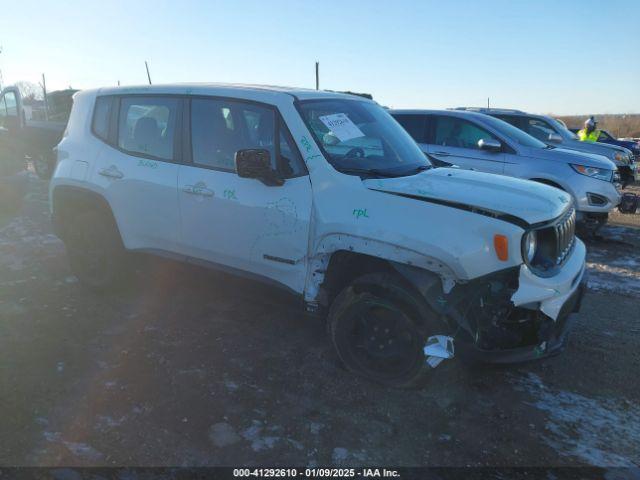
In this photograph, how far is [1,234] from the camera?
7.07 m

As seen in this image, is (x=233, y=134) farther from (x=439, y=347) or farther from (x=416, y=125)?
(x=416, y=125)

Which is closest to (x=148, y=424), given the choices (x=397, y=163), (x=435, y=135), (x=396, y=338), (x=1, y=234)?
(x=396, y=338)

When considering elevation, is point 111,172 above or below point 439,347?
above

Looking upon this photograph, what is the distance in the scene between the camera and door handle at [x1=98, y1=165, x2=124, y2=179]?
Result: 4.34 m

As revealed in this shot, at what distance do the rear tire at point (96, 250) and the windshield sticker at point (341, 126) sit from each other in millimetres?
2247

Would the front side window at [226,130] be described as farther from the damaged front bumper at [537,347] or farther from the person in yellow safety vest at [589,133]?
the person in yellow safety vest at [589,133]

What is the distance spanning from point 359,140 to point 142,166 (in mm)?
1872

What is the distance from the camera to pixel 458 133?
25.5ft

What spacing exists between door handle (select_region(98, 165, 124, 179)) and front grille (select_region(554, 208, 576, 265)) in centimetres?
349

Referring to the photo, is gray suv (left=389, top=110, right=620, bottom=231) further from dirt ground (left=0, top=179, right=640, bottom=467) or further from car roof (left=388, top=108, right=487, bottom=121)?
dirt ground (left=0, top=179, right=640, bottom=467)

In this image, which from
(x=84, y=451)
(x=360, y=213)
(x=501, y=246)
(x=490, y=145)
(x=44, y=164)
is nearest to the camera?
(x=84, y=451)

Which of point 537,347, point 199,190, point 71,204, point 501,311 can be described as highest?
point 199,190

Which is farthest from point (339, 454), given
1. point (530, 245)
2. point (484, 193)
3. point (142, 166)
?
point (142, 166)

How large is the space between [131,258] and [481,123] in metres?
5.60
